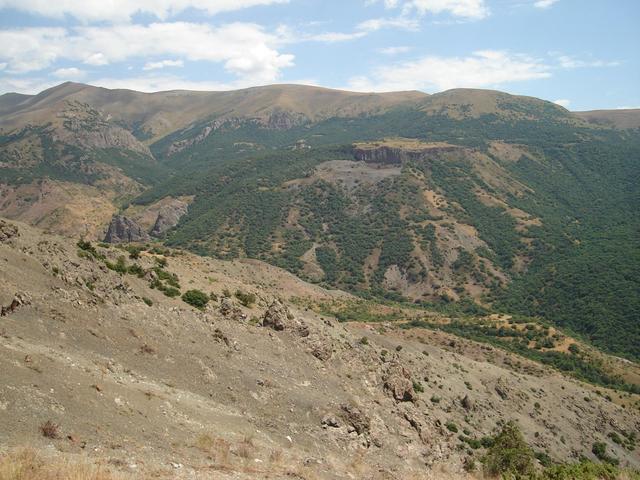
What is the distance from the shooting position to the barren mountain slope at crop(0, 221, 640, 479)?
1744cm

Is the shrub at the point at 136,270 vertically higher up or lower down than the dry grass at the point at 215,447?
higher up

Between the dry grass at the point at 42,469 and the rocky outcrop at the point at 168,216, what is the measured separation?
538 feet

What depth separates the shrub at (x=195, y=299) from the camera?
33.6 metres

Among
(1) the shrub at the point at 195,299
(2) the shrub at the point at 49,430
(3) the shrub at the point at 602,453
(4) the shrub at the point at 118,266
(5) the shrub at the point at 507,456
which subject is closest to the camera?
(2) the shrub at the point at 49,430

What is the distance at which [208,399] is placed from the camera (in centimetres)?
2389

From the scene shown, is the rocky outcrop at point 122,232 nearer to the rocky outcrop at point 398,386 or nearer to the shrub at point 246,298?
the shrub at point 246,298

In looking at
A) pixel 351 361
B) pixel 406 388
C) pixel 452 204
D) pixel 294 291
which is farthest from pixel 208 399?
pixel 452 204

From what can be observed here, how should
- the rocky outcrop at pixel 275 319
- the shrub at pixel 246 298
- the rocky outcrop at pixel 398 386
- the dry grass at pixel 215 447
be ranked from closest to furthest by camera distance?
the dry grass at pixel 215 447 → the rocky outcrop at pixel 398 386 → the rocky outcrop at pixel 275 319 → the shrub at pixel 246 298

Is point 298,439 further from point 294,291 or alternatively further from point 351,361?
point 294,291

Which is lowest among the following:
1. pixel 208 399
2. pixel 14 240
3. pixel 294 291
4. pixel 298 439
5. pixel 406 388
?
pixel 294 291

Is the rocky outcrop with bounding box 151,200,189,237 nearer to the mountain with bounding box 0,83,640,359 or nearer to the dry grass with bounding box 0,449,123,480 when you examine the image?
Answer: the mountain with bounding box 0,83,640,359

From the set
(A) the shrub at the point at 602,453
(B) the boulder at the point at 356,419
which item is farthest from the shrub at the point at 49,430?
(A) the shrub at the point at 602,453

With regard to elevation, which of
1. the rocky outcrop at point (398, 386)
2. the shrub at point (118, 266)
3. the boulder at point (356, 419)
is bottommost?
the rocky outcrop at point (398, 386)

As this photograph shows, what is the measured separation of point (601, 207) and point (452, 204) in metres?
61.9
